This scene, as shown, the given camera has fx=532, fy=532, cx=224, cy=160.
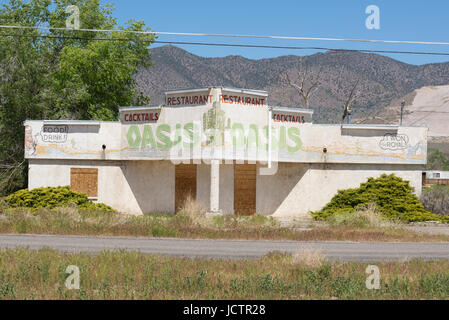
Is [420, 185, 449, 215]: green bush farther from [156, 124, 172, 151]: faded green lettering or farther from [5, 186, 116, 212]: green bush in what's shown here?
[5, 186, 116, 212]: green bush

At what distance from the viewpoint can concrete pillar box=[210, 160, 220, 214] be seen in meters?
27.2

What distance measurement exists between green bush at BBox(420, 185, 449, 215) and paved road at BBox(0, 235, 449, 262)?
10.9 meters

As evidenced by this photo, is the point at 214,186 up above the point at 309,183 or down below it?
below

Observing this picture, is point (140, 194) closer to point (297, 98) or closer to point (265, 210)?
point (265, 210)

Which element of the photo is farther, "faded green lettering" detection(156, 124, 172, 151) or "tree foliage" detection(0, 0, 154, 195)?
"tree foliage" detection(0, 0, 154, 195)

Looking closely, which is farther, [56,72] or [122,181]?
[56,72]

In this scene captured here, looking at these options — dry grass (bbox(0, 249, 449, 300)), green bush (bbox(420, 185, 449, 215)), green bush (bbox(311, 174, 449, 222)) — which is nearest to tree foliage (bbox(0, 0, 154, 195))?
green bush (bbox(311, 174, 449, 222))

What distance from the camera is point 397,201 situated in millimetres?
28359

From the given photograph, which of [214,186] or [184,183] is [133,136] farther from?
[214,186]

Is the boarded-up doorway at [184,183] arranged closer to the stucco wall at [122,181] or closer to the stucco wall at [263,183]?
the stucco wall at [263,183]

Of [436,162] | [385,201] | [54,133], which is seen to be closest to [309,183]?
[385,201]

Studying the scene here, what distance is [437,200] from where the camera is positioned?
30391 mm

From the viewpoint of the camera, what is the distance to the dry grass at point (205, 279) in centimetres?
974

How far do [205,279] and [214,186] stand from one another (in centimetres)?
1675
